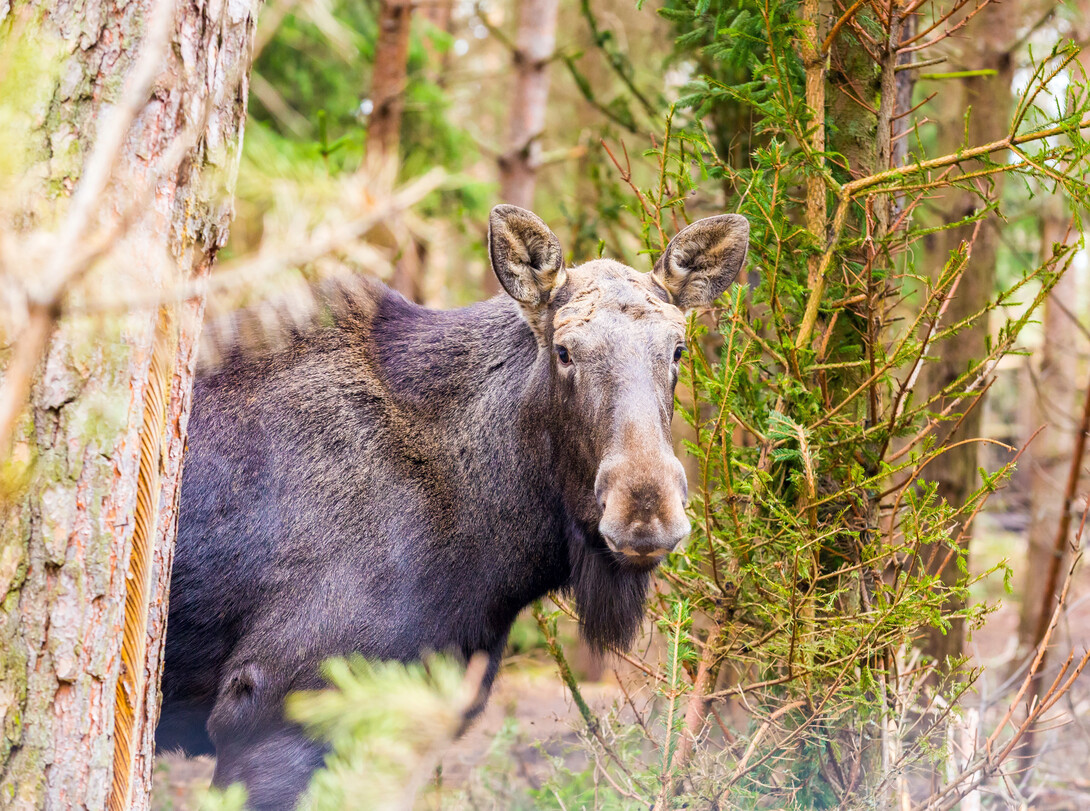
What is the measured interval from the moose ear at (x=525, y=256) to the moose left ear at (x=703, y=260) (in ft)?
1.81

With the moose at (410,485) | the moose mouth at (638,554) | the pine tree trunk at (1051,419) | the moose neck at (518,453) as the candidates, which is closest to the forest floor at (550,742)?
the pine tree trunk at (1051,419)

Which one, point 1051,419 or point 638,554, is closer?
point 638,554

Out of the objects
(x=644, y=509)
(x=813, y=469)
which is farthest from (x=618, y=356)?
(x=813, y=469)

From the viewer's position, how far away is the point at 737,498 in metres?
4.51

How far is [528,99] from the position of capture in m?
9.70

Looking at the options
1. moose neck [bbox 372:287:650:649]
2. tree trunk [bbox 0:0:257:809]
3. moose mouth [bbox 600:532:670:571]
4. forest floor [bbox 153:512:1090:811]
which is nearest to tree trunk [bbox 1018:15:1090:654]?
forest floor [bbox 153:512:1090:811]

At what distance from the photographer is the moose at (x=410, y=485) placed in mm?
4035

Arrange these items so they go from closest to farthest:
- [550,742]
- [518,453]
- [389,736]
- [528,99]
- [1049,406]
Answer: [389,736] < [518,453] < [550,742] < [1049,406] < [528,99]

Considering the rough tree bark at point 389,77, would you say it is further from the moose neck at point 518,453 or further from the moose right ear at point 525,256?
the moose right ear at point 525,256

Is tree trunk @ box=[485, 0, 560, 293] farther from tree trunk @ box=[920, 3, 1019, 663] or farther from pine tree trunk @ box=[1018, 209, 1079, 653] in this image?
pine tree trunk @ box=[1018, 209, 1079, 653]

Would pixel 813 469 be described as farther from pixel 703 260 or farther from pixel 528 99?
pixel 528 99

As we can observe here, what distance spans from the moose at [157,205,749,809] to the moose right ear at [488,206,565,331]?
1 centimetres

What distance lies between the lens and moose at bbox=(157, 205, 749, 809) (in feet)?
13.2

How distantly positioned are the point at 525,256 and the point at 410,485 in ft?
4.16
